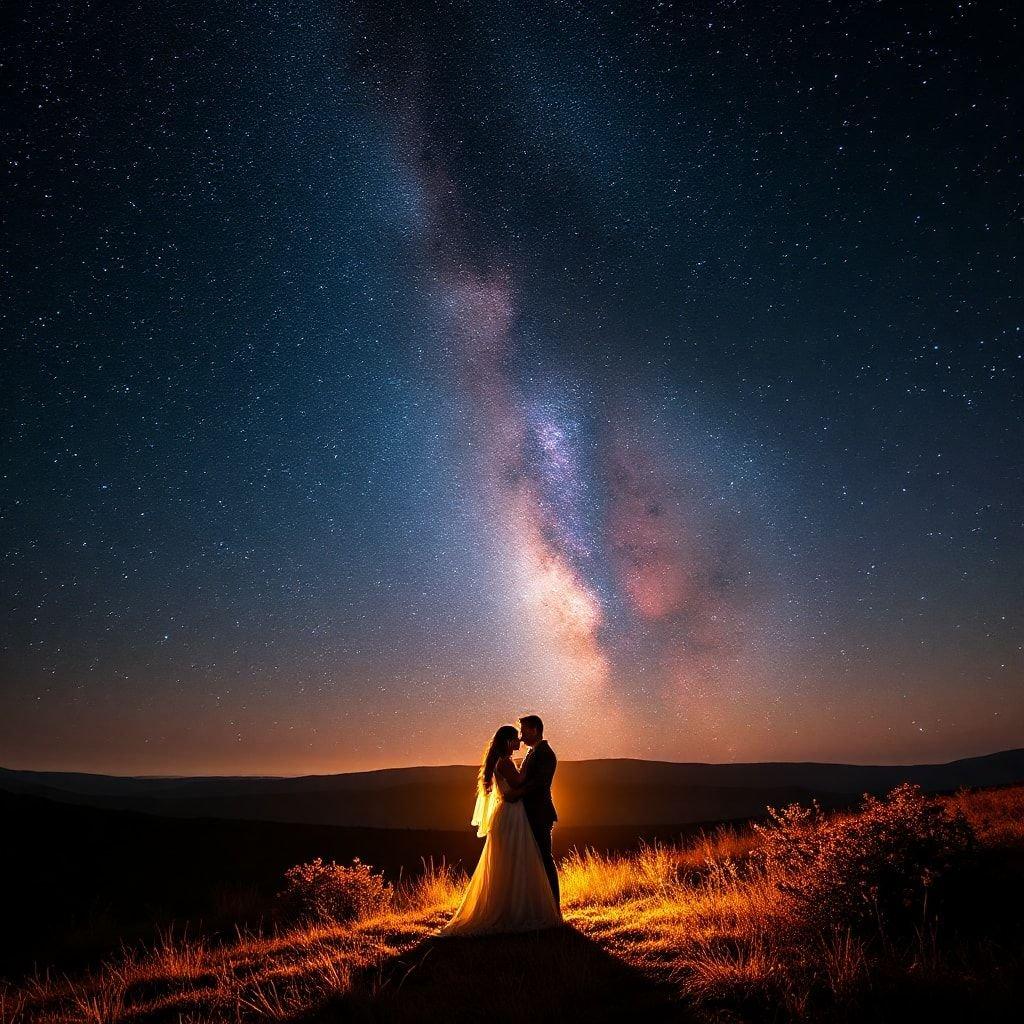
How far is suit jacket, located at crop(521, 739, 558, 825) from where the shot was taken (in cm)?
792

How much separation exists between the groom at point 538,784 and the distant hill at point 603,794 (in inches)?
2245

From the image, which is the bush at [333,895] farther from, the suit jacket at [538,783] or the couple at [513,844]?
the suit jacket at [538,783]

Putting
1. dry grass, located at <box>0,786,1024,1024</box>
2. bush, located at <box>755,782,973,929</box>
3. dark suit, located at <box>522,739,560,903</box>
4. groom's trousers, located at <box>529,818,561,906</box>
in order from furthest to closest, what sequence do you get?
dark suit, located at <box>522,739,560,903</box> → groom's trousers, located at <box>529,818,561,906</box> → bush, located at <box>755,782,973,929</box> → dry grass, located at <box>0,786,1024,1024</box>

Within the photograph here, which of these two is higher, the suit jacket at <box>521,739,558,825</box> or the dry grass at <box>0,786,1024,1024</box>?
the suit jacket at <box>521,739,558,825</box>

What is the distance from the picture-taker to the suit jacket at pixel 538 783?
7.92 m

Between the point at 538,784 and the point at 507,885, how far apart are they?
1100mm

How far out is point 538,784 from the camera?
793 centimetres

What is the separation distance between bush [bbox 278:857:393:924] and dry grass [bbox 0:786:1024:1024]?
2173 millimetres

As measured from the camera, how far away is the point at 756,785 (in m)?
92.4

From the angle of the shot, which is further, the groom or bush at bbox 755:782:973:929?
the groom

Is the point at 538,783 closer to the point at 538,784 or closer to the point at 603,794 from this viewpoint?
the point at 538,784

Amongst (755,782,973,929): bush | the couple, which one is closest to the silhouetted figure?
the couple

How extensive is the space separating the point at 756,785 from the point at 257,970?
99.0m

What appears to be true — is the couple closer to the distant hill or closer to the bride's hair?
the bride's hair
